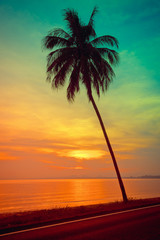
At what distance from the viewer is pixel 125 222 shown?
646cm

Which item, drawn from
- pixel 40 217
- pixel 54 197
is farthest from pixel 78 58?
pixel 54 197

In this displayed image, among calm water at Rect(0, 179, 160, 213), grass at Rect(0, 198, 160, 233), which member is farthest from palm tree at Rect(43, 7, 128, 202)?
calm water at Rect(0, 179, 160, 213)

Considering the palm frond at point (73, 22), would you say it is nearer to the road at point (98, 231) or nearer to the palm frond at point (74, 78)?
the palm frond at point (74, 78)

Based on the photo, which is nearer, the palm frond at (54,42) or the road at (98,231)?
the road at (98,231)

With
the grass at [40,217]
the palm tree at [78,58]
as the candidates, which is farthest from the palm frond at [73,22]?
the grass at [40,217]

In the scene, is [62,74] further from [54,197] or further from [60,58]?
[54,197]

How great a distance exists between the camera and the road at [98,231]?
4938mm

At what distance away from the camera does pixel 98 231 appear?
5445mm

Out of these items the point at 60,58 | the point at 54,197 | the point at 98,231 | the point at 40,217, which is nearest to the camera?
the point at 98,231

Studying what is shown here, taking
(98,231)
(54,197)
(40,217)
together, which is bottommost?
(98,231)

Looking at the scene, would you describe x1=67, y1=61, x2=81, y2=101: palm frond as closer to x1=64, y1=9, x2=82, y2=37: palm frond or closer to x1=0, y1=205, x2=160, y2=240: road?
x1=64, y1=9, x2=82, y2=37: palm frond

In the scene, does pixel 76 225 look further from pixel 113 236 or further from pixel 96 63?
pixel 96 63

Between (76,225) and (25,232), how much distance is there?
1.59 metres

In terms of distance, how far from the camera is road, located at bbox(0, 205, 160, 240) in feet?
16.2
